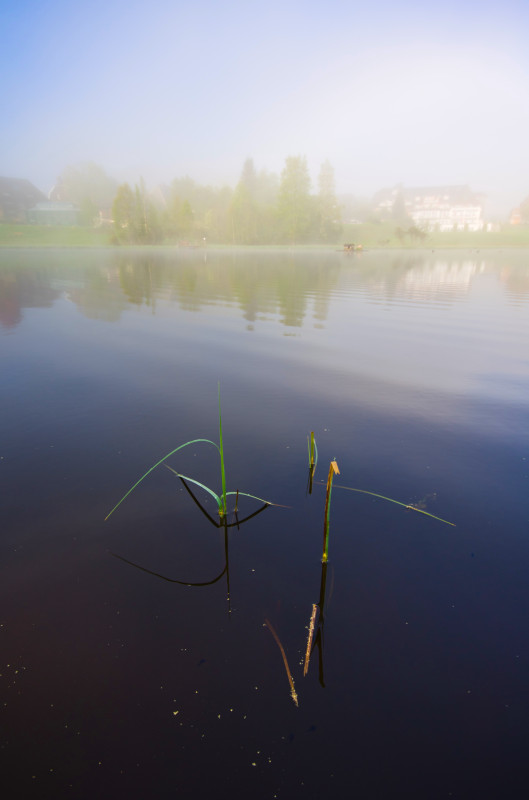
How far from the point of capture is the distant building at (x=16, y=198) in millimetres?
118438

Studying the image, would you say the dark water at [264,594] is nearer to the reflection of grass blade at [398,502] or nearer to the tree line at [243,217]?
the reflection of grass blade at [398,502]

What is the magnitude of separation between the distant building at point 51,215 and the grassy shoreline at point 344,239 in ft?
35.8

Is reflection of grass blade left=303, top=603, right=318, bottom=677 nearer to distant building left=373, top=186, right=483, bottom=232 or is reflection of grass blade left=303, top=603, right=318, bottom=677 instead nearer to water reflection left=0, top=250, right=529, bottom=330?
water reflection left=0, top=250, right=529, bottom=330

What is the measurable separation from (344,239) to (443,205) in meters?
99.5

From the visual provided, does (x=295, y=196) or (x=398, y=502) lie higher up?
(x=295, y=196)

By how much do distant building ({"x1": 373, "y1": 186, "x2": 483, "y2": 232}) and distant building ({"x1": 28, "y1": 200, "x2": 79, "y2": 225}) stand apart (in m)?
121

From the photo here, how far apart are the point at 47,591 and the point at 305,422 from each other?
167 inches

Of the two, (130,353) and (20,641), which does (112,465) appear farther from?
(130,353)

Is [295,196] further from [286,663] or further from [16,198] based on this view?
[286,663]

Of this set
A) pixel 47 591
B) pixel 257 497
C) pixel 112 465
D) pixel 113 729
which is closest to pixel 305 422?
pixel 257 497

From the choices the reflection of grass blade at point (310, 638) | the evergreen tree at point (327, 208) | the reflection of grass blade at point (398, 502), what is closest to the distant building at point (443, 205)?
the evergreen tree at point (327, 208)

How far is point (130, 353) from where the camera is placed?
1017 cm

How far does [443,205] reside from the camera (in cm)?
17850

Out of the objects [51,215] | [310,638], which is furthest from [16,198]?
[310,638]
